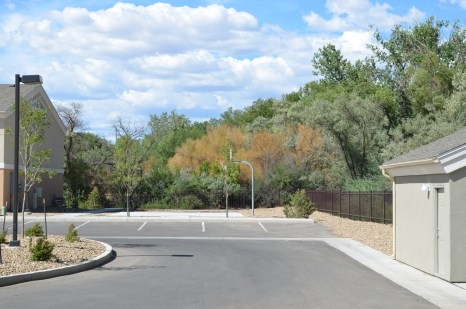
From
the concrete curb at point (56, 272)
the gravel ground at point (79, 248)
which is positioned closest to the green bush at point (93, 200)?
the gravel ground at point (79, 248)

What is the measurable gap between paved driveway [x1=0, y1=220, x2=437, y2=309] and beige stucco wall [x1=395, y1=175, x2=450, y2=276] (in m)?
1.21

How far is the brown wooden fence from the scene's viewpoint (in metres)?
31.1

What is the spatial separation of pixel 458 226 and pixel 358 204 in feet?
70.6

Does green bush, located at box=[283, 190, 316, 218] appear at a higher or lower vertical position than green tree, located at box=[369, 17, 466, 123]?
lower

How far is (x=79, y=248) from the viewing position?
19766 mm

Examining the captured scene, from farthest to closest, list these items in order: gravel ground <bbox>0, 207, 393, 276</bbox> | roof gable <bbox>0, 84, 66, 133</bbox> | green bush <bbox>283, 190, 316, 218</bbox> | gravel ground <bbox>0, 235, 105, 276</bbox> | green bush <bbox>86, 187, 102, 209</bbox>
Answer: green bush <bbox>86, 187, 102, 209</bbox>, roof gable <bbox>0, 84, 66, 133</bbox>, green bush <bbox>283, 190, 316, 218</bbox>, gravel ground <bbox>0, 207, 393, 276</bbox>, gravel ground <bbox>0, 235, 105, 276</bbox>

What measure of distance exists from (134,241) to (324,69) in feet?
190

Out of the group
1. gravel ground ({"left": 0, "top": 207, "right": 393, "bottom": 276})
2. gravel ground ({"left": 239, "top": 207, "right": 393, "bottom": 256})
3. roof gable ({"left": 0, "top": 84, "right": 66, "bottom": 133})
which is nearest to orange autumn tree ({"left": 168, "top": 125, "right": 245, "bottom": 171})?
roof gable ({"left": 0, "top": 84, "right": 66, "bottom": 133})

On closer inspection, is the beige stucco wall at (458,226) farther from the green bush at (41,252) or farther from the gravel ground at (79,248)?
the green bush at (41,252)

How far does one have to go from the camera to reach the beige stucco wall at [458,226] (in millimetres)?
14094

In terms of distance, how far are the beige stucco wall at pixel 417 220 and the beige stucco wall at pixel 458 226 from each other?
172 mm

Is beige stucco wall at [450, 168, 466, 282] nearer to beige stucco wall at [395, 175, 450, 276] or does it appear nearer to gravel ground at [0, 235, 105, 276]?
beige stucco wall at [395, 175, 450, 276]

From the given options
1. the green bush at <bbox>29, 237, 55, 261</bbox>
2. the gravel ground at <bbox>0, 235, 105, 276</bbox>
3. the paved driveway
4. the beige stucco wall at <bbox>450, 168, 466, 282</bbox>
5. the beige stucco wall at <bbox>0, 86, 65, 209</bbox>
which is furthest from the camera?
the beige stucco wall at <bbox>0, 86, 65, 209</bbox>

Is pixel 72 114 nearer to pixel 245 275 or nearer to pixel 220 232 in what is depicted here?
pixel 220 232
